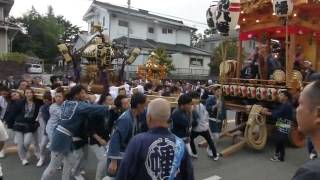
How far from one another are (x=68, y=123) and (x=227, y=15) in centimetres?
550

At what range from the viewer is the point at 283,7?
800cm

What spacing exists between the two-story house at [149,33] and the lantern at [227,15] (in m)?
23.8

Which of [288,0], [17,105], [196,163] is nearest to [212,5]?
[288,0]

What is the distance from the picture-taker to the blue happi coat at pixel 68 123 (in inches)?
202

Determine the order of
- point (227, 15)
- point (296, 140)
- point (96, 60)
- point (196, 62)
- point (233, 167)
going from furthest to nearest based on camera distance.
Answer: point (196, 62) < point (96, 60) < point (227, 15) < point (296, 140) < point (233, 167)

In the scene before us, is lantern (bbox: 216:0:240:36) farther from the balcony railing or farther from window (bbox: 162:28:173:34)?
window (bbox: 162:28:173:34)

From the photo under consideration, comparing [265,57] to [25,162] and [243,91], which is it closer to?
[243,91]

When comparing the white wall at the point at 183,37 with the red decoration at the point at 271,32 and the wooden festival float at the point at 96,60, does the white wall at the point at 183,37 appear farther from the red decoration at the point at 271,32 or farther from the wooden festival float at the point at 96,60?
the red decoration at the point at 271,32

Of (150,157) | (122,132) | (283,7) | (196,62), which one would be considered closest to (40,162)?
(122,132)

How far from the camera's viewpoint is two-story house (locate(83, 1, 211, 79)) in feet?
117

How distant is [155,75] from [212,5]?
635cm

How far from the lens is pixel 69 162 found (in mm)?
5617

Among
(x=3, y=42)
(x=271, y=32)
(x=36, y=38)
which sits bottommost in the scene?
(x=271, y=32)

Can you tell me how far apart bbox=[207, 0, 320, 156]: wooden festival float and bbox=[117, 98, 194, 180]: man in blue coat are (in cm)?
524
